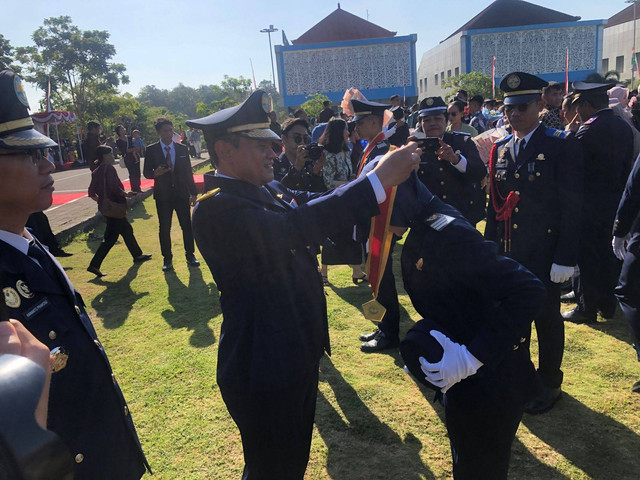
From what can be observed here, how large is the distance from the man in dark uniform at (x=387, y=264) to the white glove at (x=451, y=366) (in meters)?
2.37

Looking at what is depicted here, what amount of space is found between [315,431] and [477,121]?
10.2m

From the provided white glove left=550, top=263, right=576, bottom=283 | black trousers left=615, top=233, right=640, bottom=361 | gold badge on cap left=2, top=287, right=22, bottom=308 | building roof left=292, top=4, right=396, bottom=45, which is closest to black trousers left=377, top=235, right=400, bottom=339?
white glove left=550, top=263, right=576, bottom=283

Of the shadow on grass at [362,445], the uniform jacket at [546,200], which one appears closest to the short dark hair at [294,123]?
the uniform jacket at [546,200]

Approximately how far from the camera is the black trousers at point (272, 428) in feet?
6.79

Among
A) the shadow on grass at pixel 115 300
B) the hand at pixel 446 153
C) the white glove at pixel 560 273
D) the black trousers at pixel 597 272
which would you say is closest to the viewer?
the white glove at pixel 560 273

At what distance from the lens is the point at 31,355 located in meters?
0.87

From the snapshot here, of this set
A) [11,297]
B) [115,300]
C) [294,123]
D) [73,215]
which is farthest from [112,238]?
[11,297]

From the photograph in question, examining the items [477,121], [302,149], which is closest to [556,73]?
[477,121]

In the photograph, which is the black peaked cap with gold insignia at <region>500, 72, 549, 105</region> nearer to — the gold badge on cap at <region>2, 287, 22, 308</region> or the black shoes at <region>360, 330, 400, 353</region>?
the black shoes at <region>360, 330, 400, 353</region>

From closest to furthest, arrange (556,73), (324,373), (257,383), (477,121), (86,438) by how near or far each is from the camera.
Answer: (86,438), (257,383), (324,373), (477,121), (556,73)

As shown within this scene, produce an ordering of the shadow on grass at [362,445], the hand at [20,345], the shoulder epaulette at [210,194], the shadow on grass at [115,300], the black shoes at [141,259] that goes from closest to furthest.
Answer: the hand at [20,345]
the shoulder epaulette at [210,194]
the shadow on grass at [362,445]
the shadow on grass at [115,300]
the black shoes at [141,259]

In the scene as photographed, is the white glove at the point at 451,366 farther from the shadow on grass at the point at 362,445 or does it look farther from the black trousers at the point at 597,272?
the black trousers at the point at 597,272

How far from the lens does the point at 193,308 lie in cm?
602

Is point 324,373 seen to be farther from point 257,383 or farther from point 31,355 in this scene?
point 31,355
